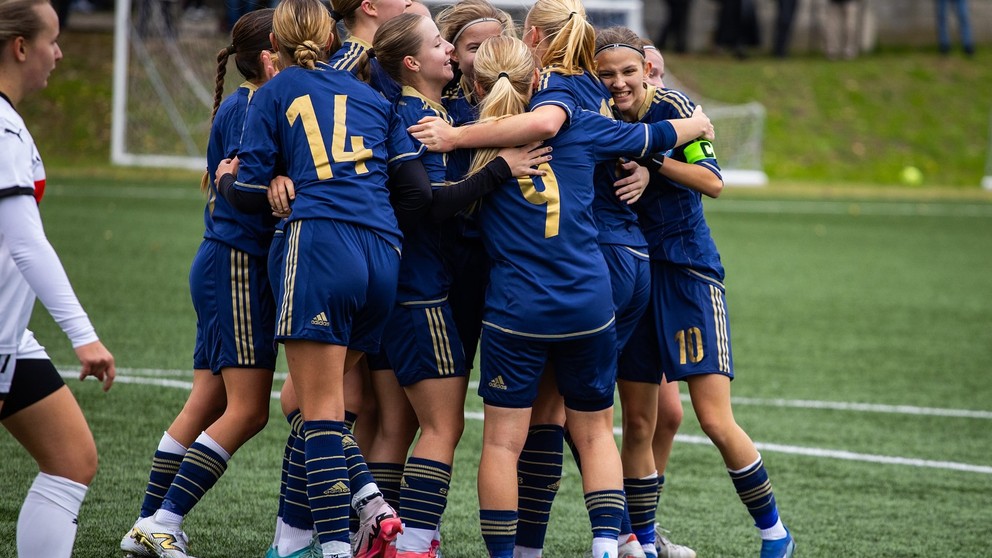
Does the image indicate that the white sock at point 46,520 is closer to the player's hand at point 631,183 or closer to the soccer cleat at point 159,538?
the soccer cleat at point 159,538

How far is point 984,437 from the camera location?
6.64m

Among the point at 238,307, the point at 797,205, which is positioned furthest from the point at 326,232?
the point at 797,205

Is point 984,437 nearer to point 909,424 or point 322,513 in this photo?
point 909,424

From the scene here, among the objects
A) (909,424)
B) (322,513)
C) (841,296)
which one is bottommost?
(841,296)

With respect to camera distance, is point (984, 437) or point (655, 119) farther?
point (984, 437)

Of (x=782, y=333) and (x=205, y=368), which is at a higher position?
(x=205, y=368)

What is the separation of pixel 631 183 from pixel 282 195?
1194 mm

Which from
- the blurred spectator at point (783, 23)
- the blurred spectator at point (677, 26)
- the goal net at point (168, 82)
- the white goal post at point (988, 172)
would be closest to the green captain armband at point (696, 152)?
the goal net at point (168, 82)

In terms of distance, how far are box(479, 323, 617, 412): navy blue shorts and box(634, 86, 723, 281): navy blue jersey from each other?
52 cm

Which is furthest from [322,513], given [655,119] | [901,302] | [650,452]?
[901,302]

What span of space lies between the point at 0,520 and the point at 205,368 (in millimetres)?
956

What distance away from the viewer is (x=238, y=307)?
4211 mm

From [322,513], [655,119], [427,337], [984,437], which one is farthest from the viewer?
[984,437]

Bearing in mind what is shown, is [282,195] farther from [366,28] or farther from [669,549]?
[669,549]
